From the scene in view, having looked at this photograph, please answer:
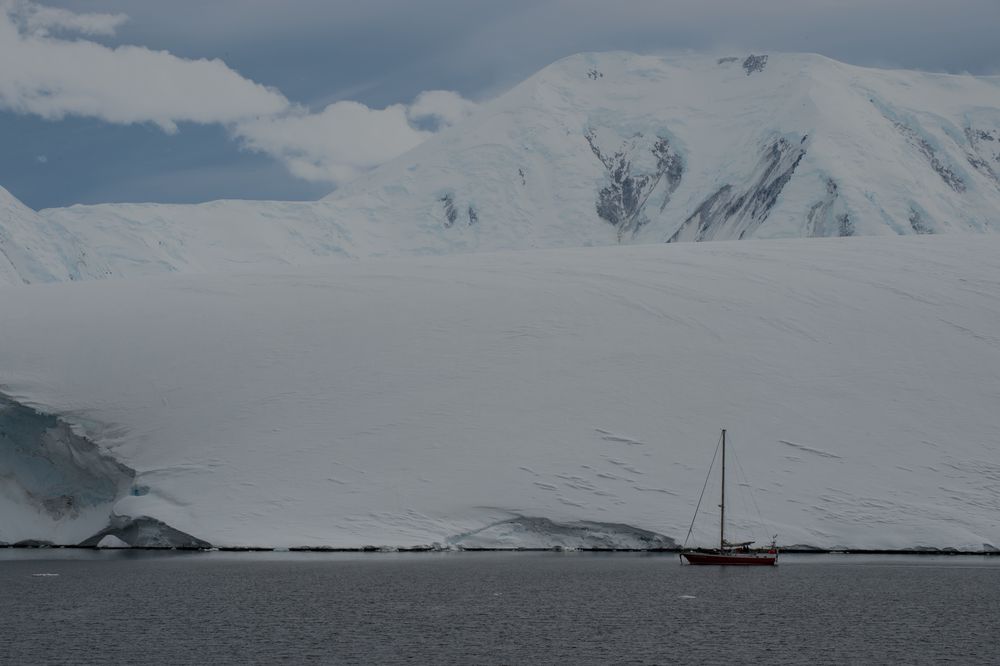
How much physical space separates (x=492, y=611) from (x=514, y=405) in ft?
48.2

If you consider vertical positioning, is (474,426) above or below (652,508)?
above

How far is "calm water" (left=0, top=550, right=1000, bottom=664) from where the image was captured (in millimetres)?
18328

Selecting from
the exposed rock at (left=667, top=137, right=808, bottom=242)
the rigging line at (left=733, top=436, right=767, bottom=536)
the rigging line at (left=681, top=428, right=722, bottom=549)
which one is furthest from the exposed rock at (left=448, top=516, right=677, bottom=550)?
the exposed rock at (left=667, top=137, right=808, bottom=242)

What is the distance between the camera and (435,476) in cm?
3341

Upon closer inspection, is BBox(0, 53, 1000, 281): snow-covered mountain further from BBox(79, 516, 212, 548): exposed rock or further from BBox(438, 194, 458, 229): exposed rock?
BBox(79, 516, 212, 548): exposed rock

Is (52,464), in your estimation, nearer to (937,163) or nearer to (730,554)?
(730,554)

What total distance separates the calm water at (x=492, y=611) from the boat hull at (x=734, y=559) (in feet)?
1.30

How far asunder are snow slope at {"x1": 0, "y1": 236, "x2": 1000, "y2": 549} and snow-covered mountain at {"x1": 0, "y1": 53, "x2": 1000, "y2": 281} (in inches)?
2420

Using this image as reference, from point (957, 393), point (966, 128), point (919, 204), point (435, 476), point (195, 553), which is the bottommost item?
point (195, 553)

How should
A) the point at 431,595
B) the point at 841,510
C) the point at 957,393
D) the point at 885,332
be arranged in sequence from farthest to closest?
the point at 885,332, the point at 957,393, the point at 841,510, the point at 431,595

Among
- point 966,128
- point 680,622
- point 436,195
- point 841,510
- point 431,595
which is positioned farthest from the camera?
point 966,128

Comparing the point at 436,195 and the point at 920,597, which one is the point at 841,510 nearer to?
the point at 920,597

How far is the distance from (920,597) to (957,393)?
14.9m

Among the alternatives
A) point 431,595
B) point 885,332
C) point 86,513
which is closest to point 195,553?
point 86,513
